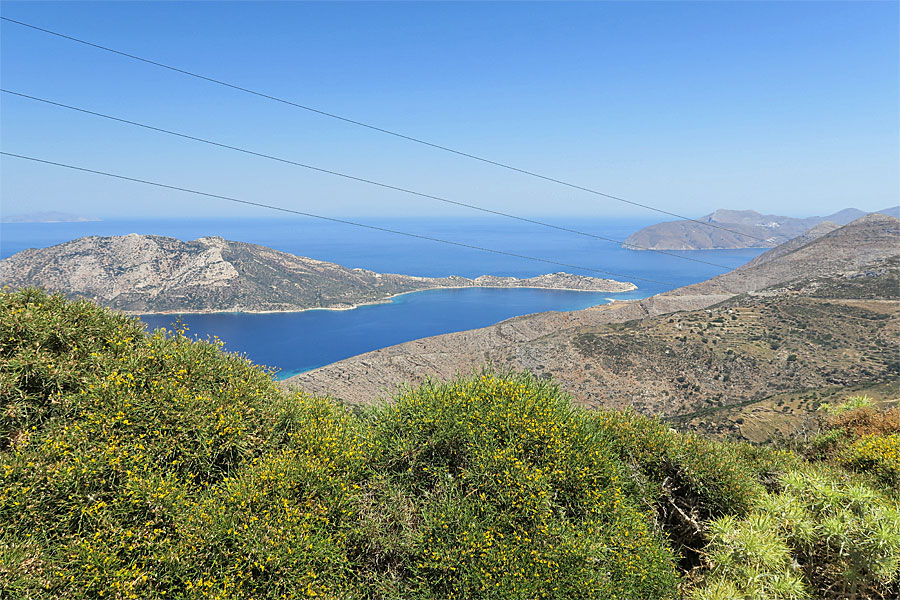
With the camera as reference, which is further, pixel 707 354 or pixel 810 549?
pixel 707 354

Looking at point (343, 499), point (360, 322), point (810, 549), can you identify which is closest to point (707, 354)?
point (810, 549)

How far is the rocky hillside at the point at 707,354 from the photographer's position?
134ft

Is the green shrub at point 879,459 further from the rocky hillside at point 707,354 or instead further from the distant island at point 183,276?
the distant island at point 183,276

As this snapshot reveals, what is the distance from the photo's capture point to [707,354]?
47.8 m

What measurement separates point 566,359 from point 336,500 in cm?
4842

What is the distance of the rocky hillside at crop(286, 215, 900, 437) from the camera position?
40.9 meters

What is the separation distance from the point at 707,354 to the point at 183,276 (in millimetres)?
158167

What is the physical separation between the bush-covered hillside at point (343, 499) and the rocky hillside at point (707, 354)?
77.2ft

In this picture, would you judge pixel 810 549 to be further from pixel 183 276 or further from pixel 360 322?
pixel 183 276

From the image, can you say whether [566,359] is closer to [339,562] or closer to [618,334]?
[618,334]

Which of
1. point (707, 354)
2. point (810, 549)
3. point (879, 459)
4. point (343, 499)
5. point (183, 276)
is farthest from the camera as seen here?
point (183, 276)

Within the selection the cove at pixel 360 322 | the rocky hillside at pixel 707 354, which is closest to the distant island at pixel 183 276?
the cove at pixel 360 322

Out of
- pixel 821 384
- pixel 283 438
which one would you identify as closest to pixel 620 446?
pixel 283 438

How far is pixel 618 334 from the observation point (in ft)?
185
